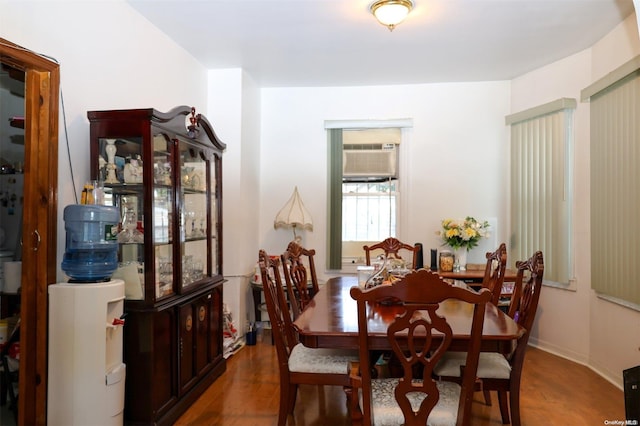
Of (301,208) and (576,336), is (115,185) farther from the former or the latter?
(576,336)

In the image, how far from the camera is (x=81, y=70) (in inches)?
94.3

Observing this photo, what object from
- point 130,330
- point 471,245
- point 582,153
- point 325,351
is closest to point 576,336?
point 471,245

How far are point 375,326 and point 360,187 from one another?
119 inches

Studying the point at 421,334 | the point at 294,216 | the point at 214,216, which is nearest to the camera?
the point at 421,334

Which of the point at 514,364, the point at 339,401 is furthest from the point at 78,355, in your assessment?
the point at 514,364

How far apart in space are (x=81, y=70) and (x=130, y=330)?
1553 mm

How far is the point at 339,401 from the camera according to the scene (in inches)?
110

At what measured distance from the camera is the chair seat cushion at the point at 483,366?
213 cm

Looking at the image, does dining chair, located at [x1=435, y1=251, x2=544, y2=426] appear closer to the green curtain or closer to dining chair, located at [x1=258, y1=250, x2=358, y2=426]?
dining chair, located at [x1=258, y1=250, x2=358, y2=426]

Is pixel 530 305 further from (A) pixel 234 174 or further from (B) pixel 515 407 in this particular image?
(A) pixel 234 174

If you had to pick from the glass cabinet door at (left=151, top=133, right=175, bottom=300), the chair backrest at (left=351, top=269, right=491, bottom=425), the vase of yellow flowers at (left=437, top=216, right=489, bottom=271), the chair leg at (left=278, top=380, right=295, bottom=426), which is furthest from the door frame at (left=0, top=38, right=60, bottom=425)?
the vase of yellow flowers at (left=437, top=216, right=489, bottom=271)

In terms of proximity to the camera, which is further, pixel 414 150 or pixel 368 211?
A: pixel 368 211

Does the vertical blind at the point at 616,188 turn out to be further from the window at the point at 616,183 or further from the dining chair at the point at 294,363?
the dining chair at the point at 294,363

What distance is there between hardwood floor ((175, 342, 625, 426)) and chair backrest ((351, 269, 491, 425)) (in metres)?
0.97
